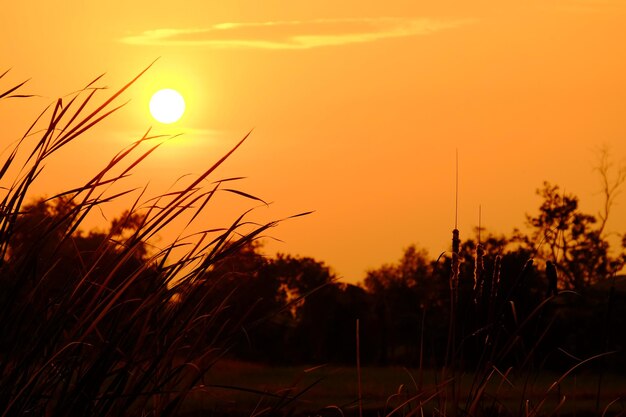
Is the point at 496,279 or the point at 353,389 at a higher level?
the point at 496,279

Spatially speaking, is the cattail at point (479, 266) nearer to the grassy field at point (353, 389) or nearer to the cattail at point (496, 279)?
the cattail at point (496, 279)

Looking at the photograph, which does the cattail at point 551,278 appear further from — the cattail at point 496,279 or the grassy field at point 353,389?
the grassy field at point 353,389

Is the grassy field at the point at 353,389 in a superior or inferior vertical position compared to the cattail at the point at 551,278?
inferior

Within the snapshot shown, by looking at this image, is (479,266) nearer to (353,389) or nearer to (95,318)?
(95,318)

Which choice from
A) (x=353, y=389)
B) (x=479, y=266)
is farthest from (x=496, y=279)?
(x=353, y=389)

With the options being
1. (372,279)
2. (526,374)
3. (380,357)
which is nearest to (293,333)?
(380,357)

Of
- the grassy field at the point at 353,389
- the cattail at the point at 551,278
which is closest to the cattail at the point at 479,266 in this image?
the cattail at the point at 551,278

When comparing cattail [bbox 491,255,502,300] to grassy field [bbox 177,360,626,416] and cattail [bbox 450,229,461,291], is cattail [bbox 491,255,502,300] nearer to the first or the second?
cattail [bbox 450,229,461,291]

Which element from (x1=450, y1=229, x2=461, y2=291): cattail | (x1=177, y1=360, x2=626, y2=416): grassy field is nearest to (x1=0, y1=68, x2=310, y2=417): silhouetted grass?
(x1=450, y1=229, x2=461, y2=291): cattail

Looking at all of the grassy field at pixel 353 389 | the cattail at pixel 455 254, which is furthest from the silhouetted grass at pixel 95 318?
the grassy field at pixel 353 389

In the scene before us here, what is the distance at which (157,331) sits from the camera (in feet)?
7.37

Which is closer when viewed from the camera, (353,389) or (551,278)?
(551,278)

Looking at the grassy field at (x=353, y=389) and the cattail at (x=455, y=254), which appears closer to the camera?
the cattail at (x=455, y=254)

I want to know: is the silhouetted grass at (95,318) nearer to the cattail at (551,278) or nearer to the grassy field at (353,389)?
the cattail at (551,278)
